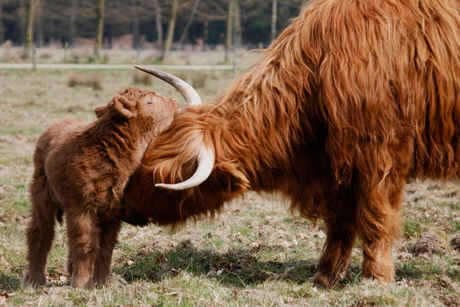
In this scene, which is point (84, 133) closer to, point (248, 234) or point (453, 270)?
point (248, 234)

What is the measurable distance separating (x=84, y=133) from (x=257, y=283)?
164cm

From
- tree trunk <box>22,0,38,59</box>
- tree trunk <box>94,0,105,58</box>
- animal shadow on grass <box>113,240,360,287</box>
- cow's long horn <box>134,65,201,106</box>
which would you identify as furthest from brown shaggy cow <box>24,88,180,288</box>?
tree trunk <box>94,0,105,58</box>

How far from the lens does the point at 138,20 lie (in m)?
50.5

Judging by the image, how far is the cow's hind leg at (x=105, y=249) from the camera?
11.7ft

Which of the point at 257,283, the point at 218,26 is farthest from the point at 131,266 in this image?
the point at 218,26

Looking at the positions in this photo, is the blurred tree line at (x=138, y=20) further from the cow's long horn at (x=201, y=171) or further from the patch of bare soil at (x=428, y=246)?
the cow's long horn at (x=201, y=171)

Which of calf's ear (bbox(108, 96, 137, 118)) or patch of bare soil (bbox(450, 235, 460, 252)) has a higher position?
calf's ear (bbox(108, 96, 137, 118))

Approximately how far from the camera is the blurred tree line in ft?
139

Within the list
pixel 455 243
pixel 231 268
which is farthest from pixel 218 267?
pixel 455 243

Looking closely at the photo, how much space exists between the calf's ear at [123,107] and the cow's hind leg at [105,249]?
0.76m

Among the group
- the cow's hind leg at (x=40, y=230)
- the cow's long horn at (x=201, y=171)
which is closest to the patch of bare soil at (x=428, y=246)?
the cow's long horn at (x=201, y=171)

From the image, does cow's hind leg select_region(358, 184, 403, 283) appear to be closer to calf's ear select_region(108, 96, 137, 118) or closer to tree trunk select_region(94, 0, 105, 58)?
calf's ear select_region(108, 96, 137, 118)

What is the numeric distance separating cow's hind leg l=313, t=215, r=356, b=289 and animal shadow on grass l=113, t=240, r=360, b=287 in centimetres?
12

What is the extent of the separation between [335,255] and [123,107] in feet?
6.19
